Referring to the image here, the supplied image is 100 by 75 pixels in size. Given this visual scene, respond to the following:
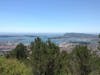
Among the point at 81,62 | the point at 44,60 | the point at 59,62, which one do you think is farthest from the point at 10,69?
the point at 81,62

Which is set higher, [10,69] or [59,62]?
[10,69]

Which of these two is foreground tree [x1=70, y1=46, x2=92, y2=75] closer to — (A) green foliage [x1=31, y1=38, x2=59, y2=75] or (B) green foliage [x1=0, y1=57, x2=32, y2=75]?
(A) green foliage [x1=31, y1=38, x2=59, y2=75]

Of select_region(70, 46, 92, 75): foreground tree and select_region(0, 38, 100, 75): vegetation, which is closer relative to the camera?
select_region(0, 38, 100, 75): vegetation

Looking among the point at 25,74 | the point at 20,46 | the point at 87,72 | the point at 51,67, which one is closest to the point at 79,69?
the point at 87,72

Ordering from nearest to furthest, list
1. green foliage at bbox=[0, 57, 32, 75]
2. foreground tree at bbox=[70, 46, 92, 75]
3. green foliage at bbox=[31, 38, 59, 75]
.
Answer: green foliage at bbox=[0, 57, 32, 75], green foliage at bbox=[31, 38, 59, 75], foreground tree at bbox=[70, 46, 92, 75]

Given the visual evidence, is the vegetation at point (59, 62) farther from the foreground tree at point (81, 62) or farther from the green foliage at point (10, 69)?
the green foliage at point (10, 69)

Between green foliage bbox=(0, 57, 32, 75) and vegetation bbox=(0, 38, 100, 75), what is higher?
green foliage bbox=(0, 57, 32, 75)

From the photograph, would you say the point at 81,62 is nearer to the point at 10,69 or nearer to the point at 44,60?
the point at 44,60

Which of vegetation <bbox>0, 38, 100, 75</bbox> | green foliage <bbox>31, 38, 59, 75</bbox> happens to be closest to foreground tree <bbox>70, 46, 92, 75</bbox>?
vegetation <bbox>0, 38, 100, 75</bbox>

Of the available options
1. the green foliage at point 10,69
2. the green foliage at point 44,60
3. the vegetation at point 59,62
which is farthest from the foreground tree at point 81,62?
the green foliage at point 10,69

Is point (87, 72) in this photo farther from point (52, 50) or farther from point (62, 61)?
point (52, 50)

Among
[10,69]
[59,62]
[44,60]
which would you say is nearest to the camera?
[10,69]
